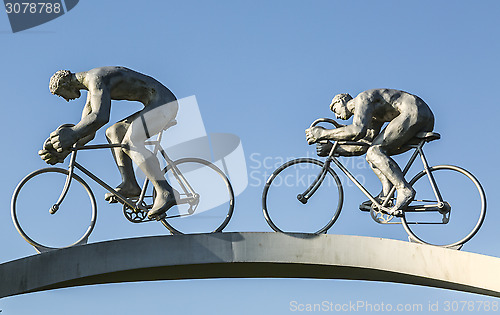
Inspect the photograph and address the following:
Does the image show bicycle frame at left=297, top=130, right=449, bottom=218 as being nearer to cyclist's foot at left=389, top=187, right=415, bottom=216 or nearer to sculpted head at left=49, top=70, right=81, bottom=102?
cyclist's foot at left=389, top=187, right=415, bottom=216

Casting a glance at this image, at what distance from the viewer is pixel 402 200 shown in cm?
1424

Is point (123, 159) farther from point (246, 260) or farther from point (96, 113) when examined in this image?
point (246, 260)

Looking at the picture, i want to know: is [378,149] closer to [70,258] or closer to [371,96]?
[371,96]

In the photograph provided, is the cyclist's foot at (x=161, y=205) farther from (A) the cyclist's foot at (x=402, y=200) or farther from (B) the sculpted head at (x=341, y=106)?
(A) the cyclist's foot at (x=402, y=200)

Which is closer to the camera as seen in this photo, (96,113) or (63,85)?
(96,113)

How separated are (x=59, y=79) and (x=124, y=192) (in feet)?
6.27

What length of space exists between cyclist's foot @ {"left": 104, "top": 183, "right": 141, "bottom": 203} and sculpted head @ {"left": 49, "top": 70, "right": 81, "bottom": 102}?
1562mm

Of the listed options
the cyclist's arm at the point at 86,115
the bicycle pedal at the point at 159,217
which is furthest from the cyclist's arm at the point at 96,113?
the bicycle pedal at the point at 159,217

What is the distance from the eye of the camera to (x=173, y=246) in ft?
46.2

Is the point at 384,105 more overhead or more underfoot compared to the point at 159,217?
more overhead

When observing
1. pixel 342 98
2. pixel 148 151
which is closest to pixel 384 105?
→ pixel 342 98

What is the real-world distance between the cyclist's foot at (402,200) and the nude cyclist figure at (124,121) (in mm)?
3168

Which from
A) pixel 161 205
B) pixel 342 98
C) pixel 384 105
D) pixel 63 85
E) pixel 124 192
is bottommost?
pixel 161 205

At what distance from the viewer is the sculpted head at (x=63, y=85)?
1470 cm
